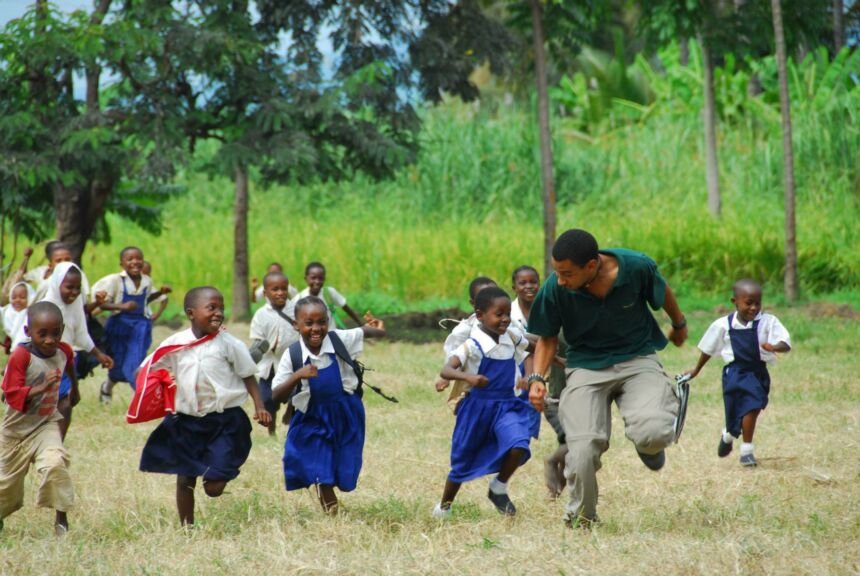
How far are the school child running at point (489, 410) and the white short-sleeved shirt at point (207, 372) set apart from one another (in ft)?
3.77

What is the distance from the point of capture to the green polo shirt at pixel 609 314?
5.86 meters

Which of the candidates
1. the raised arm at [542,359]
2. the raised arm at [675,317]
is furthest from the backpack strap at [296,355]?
the raised arm at [675,317]

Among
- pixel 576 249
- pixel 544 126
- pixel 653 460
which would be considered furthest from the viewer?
pixel 544 126

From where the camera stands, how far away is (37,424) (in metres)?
6.42

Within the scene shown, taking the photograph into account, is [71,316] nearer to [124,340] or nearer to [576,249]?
[124,340]

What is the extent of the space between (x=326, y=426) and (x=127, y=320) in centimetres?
514

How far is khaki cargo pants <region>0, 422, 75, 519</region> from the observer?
623 cm

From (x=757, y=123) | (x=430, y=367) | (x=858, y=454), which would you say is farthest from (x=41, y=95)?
(x=757, y=123)

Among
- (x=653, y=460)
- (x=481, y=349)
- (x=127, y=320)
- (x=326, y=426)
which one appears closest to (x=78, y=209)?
(x=127, y=320)

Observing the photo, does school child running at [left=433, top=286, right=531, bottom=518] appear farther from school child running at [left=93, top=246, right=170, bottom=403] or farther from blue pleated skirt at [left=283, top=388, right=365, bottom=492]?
school child running at [left=93, top=246, right=170, bottom=403]

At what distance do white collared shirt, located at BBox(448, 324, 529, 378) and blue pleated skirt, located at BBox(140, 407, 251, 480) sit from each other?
1284 mm

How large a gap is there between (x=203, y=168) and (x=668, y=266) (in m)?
9.20

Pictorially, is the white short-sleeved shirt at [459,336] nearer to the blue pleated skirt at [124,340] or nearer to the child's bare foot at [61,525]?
the child's bare foot at [61,525]

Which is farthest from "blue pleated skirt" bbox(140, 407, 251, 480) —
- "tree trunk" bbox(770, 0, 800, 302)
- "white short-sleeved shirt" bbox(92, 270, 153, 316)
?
"tree trunk" bbox(770, 0, 800, 302)
